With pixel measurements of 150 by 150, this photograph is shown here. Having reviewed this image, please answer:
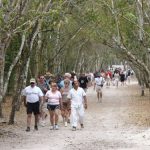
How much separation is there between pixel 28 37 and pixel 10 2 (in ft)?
19.8

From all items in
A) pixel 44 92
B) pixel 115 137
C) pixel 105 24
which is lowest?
pixel 115 137

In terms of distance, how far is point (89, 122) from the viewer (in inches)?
819

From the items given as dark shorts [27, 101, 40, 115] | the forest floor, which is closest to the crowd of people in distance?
dark shorts [27, 101, 40, 115]

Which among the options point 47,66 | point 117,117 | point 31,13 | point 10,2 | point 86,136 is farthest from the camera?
point 47,66

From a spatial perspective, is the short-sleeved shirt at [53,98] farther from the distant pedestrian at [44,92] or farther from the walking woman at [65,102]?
the walking woman at [65,102]

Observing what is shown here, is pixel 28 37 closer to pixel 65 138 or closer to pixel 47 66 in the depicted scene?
pixel 65 138

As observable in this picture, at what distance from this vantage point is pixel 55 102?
18.8 meters

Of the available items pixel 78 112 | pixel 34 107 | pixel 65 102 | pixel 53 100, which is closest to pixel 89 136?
pixel 78 112

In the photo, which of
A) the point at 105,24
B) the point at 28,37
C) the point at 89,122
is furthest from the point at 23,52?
the point at 105,24

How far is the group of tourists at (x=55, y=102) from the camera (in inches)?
718

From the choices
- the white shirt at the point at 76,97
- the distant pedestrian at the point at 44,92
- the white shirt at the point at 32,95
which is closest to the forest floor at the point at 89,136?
the distant pedestrian at the point at 44,92

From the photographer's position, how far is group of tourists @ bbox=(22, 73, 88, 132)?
18.2m

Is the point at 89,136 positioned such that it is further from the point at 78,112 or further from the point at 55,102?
the point at 55,102

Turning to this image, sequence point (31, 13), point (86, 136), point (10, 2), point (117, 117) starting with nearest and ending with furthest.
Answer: point (10, 2), point (86, 136), point (31, 13), point (117, 117)
